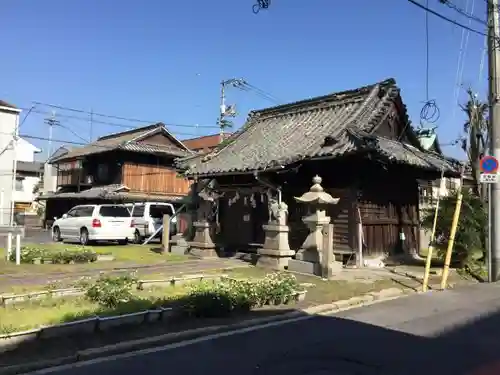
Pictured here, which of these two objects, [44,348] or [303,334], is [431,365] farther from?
[44,348]

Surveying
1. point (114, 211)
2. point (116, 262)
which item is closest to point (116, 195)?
point (114, 211)

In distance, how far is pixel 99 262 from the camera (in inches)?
602

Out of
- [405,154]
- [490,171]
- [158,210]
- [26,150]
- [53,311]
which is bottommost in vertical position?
[53,311]

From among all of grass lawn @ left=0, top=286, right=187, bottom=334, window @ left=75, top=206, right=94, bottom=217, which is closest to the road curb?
grass lawn @ left=0, top=286, right=187, bottom=334

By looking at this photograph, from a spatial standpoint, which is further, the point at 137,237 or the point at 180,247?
the point at 137,237

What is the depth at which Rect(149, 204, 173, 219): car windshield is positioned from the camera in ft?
80.6

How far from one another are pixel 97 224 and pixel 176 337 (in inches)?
622

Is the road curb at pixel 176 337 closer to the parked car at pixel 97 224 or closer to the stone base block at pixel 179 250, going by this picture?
the stone base block at pixel 179 250

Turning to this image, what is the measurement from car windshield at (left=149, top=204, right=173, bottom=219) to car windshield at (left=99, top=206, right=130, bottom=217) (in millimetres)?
1708

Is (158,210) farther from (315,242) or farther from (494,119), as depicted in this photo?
(494,119)

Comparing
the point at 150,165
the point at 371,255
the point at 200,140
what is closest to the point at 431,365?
the point at 371,255

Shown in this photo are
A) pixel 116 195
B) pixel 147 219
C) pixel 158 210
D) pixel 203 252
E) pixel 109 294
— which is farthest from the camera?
pixel 116 195

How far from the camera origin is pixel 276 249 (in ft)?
47.1

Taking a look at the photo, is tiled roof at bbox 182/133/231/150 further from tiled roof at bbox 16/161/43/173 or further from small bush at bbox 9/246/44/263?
small bush at bbox 9/246/44/263
